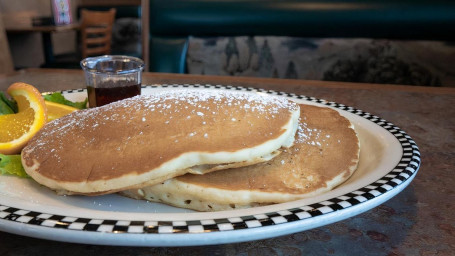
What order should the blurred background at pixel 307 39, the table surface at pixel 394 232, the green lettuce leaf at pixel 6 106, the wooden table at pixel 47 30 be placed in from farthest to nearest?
the wooden table at pixel 47 30 → the blurred background at pixel 307 39 → the green lettuce leaf at pixel 6 106 → the table surface at pixel 394 232

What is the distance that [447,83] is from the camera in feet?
7.82

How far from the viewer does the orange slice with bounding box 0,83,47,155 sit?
37.0 inches

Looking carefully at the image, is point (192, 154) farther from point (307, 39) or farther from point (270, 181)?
point (307, 39)

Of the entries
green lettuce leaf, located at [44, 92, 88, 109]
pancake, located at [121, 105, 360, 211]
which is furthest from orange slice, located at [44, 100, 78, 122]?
pancake, located at [121, 105, 360, 211]

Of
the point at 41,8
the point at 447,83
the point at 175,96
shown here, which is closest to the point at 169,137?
the point at 175,96

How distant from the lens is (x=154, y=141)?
0.74 metres

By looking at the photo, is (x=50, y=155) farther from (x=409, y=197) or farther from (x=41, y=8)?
(x=41, y=8)

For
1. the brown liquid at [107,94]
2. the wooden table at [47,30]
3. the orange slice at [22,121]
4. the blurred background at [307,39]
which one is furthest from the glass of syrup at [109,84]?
the wooden table at [47,30]

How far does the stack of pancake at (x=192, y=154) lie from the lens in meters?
0.70

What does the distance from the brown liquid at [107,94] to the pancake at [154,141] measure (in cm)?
35

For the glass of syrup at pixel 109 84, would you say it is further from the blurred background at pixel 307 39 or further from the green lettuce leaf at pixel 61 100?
the blurred background at pixel 307 39

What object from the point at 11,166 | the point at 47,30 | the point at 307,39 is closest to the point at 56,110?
the point at 11,166

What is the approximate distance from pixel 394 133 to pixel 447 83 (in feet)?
5.62

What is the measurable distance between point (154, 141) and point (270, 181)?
23cm
